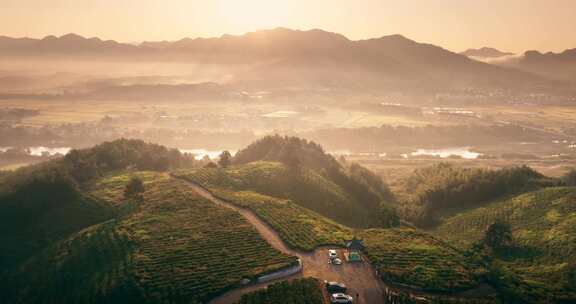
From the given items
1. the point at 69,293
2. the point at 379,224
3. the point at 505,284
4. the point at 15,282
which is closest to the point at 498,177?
the point at 379,224

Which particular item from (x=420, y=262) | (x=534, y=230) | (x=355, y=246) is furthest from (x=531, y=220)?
(x=355, y=246)

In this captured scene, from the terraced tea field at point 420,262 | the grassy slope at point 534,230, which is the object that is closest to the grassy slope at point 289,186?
the grassy slope at point 534,230

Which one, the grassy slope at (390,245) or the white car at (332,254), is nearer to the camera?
the grassy slope at (390,245)

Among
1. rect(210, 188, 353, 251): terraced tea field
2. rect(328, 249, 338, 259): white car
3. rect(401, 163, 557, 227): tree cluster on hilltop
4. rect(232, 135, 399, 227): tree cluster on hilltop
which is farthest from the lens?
rect(232, 135, 399, 227): tree cluster on hilltop

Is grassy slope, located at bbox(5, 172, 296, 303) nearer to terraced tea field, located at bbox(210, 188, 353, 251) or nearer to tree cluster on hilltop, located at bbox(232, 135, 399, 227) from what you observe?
terraced tea field, located at bbox(210, 188, 353, 251)

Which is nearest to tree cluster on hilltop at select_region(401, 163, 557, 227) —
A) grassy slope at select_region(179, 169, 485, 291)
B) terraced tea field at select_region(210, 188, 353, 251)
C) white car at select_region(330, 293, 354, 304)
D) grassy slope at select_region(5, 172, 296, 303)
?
grassy slope at select_region(179, 169, 485, 291)

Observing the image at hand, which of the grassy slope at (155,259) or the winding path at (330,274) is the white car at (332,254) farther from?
the grassy slope at (155,259)
